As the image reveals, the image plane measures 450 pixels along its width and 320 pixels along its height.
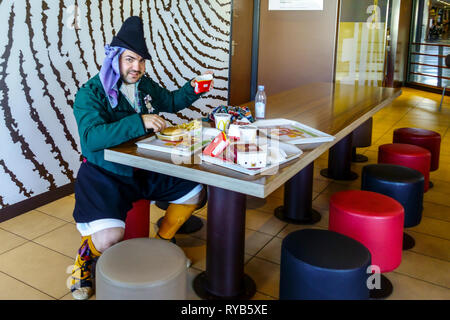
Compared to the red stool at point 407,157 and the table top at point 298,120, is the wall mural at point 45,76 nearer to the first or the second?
the table top at point 298,120

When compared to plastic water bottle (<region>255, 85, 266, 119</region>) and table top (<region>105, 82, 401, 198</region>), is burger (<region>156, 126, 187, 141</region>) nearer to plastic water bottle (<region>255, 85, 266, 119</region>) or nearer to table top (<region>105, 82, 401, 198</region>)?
table top (<region>105, 82, 401, 198</region>)

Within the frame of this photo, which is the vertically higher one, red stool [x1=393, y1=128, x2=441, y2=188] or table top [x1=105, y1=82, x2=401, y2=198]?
table top [x1=105, y1=82, x2=401, y2=198]

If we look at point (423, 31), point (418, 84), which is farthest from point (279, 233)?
point (423, 31)

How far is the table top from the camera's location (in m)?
1.51

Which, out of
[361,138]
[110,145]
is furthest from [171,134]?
[361,138]

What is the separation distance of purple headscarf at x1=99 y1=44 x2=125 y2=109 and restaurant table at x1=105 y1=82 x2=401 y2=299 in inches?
10.3

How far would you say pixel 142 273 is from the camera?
1.44m

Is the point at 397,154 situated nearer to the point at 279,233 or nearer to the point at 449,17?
the point at 279,233

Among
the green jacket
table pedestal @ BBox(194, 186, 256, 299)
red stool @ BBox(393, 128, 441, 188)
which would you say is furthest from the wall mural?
red stool @ BBox(393, 128, 441, 188)


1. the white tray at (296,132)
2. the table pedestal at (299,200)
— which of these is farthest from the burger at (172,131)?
Answer: the table pedestal at (299,200)
